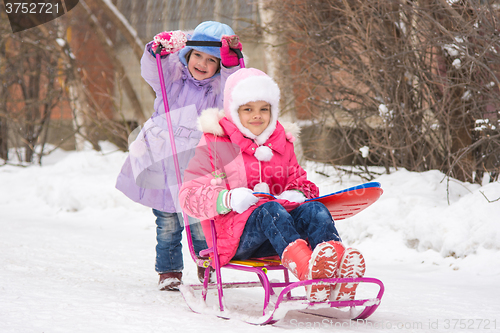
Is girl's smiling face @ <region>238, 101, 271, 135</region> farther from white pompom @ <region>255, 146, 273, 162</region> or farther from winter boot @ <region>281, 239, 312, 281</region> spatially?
winter boot @ <region>281, 239, 312, 281</region>

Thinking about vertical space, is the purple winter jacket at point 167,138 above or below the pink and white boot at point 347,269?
above

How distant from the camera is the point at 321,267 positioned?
2.41 m

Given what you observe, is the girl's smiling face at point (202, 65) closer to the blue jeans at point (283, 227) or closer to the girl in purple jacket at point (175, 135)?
the girl in purple jacket at point (175, 135)

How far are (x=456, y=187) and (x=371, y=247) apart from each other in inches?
48.1

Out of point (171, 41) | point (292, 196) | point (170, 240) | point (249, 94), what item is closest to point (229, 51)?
point (171, 41)

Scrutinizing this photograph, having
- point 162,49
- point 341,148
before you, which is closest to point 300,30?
point 341,148

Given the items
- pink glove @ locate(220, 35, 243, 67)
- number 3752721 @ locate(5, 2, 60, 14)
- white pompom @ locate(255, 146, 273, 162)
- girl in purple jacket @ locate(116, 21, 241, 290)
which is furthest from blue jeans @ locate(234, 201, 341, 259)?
number 3752721 @ locate(5, 2, 60, 14)

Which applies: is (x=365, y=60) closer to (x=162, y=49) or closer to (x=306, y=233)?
(x=162, y=49)

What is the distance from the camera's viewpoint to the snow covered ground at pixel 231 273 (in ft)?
8.93

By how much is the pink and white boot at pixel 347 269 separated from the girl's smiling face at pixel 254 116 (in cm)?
88

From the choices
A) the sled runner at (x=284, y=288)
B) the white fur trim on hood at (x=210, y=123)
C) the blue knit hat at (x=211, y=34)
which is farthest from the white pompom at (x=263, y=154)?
the blue knit hat at (x=211, y=34)

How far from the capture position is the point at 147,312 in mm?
2854

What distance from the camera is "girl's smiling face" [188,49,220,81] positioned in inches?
141

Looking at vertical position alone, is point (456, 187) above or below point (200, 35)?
below
